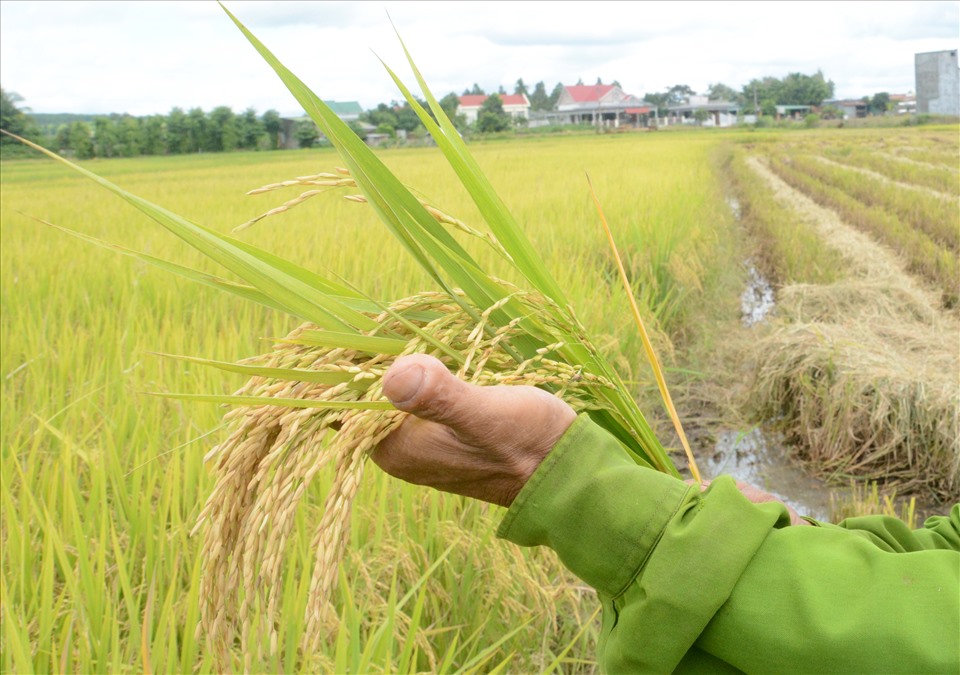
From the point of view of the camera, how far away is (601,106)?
58.1 metres

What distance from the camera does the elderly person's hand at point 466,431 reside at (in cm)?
69

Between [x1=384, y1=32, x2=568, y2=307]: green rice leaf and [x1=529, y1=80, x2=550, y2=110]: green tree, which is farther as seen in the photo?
[x1=529, y1=80, x2=550, y2=110]: green tree

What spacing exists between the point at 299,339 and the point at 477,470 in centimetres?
24

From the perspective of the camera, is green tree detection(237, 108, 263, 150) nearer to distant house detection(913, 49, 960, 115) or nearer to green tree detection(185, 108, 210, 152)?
green tree detection(185, 108, 210, 152)

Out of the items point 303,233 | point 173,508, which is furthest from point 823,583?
point 303,233

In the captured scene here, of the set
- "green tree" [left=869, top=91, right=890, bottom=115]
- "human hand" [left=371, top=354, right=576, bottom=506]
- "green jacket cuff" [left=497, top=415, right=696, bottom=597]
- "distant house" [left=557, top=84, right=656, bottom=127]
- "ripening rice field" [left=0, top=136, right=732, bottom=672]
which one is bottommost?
"ripening rice field" [left=0, top=136, right=732, bottom=672]

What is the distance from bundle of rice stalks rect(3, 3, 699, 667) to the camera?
0.74 meters

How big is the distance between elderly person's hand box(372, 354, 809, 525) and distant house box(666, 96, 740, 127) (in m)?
51.8

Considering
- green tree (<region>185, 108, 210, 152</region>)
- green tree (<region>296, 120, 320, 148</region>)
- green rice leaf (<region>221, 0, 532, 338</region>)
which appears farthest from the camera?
green tree (<region>185, 108, 210, 152</region>)

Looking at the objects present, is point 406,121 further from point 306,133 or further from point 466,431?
point 466,431

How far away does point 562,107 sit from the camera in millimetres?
61750

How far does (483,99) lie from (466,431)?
67342 millimetres

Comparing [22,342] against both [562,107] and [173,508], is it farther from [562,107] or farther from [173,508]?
[562,107]

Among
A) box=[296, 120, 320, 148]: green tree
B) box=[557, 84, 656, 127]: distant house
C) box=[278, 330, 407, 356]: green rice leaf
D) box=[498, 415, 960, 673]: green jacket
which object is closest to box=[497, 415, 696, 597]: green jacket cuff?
box=[498, 415, 960, 673]: green jacket
